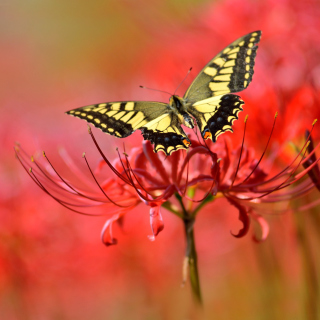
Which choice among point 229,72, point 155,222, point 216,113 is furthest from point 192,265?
point 229,72

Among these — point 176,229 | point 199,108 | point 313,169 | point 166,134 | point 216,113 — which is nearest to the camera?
point 313,169

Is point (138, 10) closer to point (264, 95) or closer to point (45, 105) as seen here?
point (264, 95)

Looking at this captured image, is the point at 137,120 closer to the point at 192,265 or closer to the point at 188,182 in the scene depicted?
the point at 188,182

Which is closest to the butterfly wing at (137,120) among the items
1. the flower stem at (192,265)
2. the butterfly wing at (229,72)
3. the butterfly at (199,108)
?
the butterfly at (199,108)

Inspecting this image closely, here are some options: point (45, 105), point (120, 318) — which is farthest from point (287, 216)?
point (45, 105)

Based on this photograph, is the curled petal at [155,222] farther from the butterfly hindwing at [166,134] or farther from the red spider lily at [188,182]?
the butterfly hindwing at [166,134]

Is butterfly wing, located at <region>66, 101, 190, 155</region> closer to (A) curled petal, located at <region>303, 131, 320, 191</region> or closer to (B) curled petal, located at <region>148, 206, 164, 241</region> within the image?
(B) curled petal, located at <region>148, 206, 164, 241</region>

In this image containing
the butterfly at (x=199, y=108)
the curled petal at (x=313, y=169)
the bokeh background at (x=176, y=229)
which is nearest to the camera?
the curled petal at (x=313, y=169)

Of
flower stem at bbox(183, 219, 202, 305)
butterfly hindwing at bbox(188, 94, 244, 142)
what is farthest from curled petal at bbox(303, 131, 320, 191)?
flower stem at bbox(183, 219, 202, 305)
